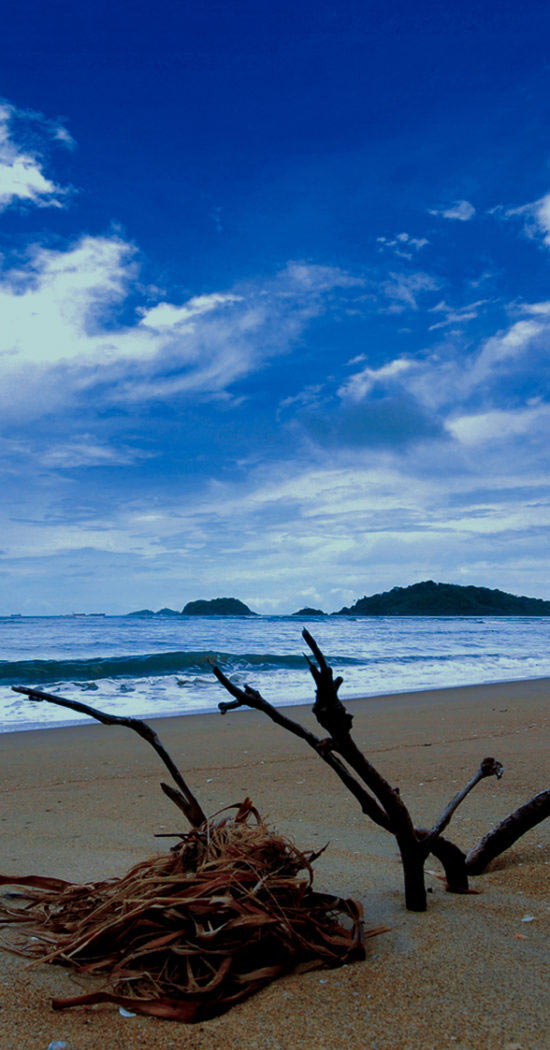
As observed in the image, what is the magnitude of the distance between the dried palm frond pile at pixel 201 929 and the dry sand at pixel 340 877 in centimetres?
4

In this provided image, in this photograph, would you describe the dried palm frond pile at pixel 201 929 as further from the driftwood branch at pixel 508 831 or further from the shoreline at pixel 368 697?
the shoreline at pixel 368 697

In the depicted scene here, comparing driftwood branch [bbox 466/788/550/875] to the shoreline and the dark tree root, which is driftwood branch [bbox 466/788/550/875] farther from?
the shoreline

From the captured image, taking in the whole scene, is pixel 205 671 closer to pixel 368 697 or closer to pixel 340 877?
pixel 368 697


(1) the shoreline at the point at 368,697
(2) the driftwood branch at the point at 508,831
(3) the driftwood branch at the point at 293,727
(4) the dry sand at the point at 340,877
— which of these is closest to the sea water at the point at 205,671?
(1) the shoreline at the point at 368,697

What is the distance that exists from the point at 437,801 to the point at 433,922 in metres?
1.95

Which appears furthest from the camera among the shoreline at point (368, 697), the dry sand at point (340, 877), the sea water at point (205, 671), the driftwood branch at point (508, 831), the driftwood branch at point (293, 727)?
the sea water at point (205, 671)

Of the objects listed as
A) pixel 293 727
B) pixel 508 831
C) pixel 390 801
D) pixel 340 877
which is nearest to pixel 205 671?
pixel 340 877

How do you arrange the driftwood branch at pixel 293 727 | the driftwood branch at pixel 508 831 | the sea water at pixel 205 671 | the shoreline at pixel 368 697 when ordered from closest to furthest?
1. the driftwood branch at pixel 293 727
2. the driftwood branch at pixel 508 831
3. the shoreline at pixel 368 697
4. the sea water at pixel 205 671

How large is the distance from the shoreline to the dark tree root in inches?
265

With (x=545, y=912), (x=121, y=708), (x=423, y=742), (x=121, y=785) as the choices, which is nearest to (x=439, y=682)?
(x=121, y=708)

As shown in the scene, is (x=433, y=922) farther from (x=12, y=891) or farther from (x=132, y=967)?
(x=12, y=891)

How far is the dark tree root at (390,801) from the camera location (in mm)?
1517

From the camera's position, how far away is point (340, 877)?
7.96 feet

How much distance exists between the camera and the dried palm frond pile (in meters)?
1.53
